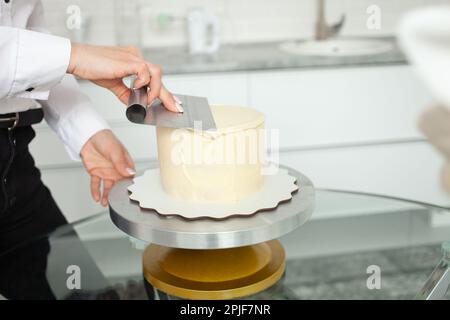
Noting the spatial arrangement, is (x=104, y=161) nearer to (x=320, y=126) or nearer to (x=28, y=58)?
(x=28, y=58)

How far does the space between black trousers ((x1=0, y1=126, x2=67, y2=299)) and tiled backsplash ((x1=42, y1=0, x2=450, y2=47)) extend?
1149mm

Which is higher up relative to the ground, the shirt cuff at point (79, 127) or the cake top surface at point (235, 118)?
the cake top surface at point (235, 118)

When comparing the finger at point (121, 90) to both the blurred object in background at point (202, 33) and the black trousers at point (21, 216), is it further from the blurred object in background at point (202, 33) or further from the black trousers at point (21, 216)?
the blurred object in background at point (202, 33)

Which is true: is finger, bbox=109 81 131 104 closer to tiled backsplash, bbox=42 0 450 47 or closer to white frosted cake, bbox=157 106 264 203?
white frosted cake, bbox=157 106 264 203

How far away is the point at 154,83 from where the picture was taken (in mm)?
786

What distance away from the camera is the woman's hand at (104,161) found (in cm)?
100

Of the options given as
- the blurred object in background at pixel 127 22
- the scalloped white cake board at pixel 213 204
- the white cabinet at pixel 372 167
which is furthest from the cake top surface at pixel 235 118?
the blurred object in background at pixel 127 22

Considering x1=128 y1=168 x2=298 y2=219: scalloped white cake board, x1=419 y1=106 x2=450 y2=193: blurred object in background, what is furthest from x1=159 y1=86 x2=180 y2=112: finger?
x1=419 y1=106 x2=450 y2=193: blurred object in background

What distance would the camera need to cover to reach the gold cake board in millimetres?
674

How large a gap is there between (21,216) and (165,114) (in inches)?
19.0

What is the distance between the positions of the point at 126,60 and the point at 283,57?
43.2 inches

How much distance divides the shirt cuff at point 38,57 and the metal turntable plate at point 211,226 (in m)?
0.22

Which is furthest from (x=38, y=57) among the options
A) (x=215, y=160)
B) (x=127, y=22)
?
(x=127, y=22)
